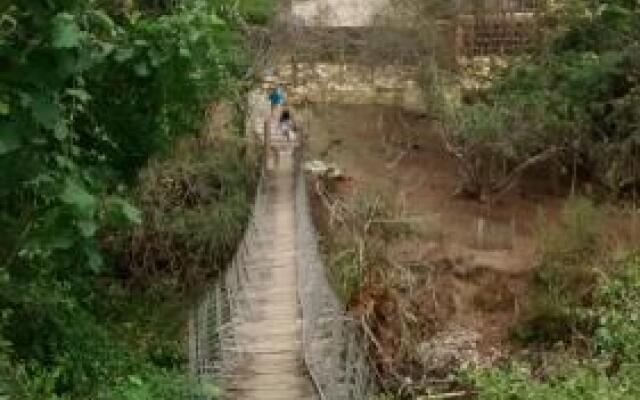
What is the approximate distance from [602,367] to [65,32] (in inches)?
257

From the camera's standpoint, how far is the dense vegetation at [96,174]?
420 cm

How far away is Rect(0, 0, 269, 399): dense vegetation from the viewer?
4.20 m

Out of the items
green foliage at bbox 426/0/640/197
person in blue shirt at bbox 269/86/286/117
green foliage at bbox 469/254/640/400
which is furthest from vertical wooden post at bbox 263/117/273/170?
green foliage at bbox 469/254/640/400

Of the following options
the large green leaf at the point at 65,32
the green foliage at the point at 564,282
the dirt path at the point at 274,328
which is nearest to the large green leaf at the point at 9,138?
the large green leaf at the point at 65,32

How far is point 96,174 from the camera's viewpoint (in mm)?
6676

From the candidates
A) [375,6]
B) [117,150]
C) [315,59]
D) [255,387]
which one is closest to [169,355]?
[117,150]

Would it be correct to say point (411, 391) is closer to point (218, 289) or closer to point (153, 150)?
point (218, 289)

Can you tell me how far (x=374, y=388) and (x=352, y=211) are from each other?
2913 mm

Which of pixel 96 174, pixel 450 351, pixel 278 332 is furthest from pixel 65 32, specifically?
pixel 450 351

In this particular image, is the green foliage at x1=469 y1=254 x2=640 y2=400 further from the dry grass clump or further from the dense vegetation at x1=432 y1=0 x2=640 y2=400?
the dry grass clump

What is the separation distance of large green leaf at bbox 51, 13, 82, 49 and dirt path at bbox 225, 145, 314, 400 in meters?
3.50

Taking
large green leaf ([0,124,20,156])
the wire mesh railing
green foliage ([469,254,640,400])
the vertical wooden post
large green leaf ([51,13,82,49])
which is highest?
large green leaf ([51,13,82,49])

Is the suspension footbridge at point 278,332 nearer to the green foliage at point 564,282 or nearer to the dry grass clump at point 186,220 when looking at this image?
the dry grass clump at point 186,220

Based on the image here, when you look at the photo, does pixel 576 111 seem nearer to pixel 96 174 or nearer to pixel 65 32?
pixel 96 174
